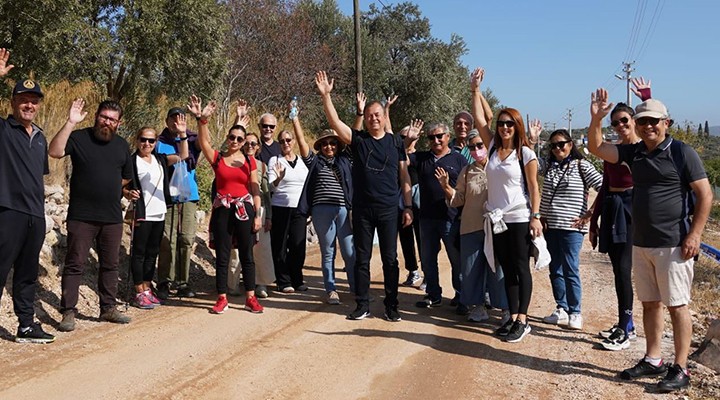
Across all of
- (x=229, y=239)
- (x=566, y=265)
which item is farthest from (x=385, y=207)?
(x=566, y=265)

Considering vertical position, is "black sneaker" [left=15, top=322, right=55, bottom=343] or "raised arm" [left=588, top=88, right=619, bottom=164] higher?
"raised arm" [left=588, top=88, right=619, bottom=164]

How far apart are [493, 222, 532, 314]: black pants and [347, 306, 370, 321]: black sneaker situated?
148cm

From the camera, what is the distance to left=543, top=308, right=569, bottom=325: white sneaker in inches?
245

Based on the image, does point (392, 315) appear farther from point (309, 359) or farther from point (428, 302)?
point (309, 359)

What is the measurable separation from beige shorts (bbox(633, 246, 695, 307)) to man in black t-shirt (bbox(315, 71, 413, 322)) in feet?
8.04

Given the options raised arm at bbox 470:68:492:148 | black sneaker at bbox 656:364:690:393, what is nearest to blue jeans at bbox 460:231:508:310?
raised arm at bbox 470:68:492:148

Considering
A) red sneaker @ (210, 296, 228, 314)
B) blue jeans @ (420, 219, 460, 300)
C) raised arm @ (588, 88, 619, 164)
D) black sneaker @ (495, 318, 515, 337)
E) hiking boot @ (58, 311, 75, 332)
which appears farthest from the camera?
blue jeans @ (420, 219, 460, 300)

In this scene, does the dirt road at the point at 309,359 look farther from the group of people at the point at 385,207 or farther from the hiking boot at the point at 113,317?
the group of people at the point at 385,207

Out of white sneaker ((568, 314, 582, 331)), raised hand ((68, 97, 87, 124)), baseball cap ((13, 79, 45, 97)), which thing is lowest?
white sneaker ((568, 314, 582, 331))

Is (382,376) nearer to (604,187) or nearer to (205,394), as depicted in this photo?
(205,394)

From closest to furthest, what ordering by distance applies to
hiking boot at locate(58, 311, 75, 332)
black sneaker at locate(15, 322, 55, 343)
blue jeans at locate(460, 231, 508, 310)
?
black sneaker at locate(15, 322, 55, 343)
hiking boot at locate(58, 311, 75, 332)
blue jeans at locate(460, 231, 508, 310)

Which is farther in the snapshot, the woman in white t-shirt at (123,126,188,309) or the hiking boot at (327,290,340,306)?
the hiking boot at (327,290,340,306)

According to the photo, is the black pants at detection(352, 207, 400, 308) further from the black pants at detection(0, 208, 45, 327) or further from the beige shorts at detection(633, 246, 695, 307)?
the black pants at detection(0, 208, 45, 327)

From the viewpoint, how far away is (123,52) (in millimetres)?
13398
